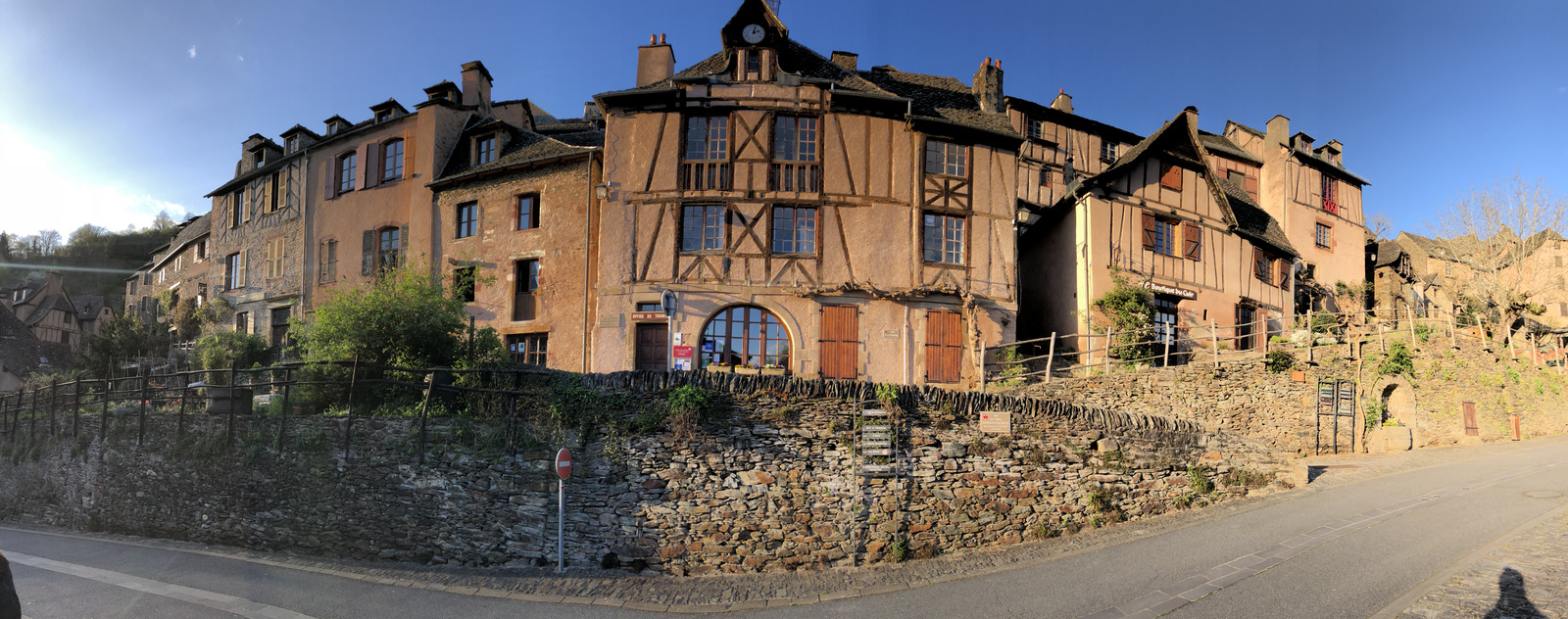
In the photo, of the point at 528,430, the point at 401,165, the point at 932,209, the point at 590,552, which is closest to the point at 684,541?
the point at 590,552

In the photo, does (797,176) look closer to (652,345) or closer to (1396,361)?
(652,345)

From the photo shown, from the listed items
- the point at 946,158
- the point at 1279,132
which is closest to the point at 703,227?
the point at 946,158

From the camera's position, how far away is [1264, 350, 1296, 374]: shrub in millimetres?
16266

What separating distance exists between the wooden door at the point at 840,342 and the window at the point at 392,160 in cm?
1434

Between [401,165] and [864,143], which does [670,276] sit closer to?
[864,143]

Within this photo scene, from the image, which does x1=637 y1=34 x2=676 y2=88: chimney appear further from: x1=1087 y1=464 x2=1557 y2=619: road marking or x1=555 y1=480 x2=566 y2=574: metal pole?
x1=1087 y1=464 x2=1557 y2=619: road marking

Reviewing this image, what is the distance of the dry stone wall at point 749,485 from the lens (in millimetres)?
10094

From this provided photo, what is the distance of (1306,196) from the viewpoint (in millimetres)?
28828

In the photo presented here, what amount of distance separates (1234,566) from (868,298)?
9594 mm

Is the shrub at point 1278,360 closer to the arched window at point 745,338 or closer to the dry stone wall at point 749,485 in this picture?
the dry stone wall at point 749,485

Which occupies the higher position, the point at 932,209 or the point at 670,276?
the point at 932,209

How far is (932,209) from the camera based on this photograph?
17750mm

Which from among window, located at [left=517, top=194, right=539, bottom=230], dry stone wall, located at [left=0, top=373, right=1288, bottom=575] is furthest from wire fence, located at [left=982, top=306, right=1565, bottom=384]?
window, located at [left=517, top=194, right=539, bottom=230]

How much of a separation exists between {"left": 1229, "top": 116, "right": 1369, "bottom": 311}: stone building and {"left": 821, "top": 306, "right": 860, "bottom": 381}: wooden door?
19433mm
